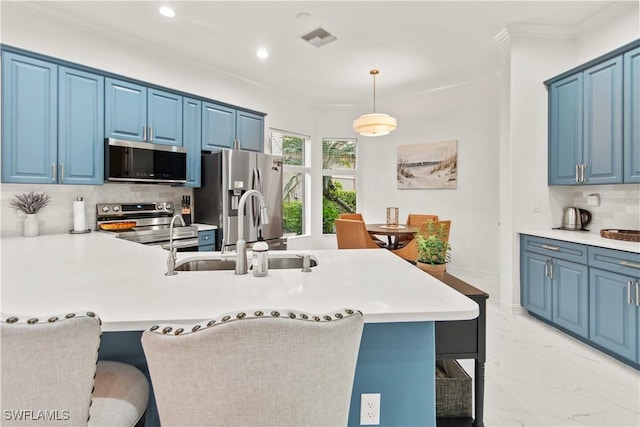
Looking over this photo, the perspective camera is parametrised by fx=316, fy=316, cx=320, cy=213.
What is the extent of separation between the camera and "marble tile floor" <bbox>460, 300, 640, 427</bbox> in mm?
1771

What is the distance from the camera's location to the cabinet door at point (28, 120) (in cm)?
253

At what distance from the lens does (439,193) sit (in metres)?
5.18

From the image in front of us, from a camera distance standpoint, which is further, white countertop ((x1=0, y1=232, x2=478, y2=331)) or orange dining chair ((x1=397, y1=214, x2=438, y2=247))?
orange dining chair ((x1=397, y1=214, x2=438, y2=247))

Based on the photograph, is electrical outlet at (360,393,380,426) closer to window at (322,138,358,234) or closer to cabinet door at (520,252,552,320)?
cabinet door at (520,252,552,320)

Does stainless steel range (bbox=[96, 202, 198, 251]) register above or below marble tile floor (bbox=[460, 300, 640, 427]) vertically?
above

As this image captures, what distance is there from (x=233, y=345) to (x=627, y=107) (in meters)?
3.44

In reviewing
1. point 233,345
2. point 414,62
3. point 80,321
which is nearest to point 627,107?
point 414,62

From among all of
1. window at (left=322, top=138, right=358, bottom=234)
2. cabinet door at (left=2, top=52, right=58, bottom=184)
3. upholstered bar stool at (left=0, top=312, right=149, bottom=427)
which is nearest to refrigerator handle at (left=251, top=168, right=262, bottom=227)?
cabinet door at (left=2, top=52, right=58, bottom=184)

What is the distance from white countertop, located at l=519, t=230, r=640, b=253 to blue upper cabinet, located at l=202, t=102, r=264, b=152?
346 cm

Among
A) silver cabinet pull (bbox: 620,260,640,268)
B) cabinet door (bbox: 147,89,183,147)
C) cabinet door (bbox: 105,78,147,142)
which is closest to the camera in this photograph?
silver cabinet pull (bbox: 620,260,640,268)

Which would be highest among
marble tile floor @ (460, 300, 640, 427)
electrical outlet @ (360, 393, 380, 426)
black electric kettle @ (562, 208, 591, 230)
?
black electric kettle @ (562, 208, 591, 230)

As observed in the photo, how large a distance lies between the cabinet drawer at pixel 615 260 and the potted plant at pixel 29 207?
4.62 metres

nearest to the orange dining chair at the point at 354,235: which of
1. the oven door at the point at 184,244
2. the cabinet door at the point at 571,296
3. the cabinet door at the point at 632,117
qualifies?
the oven door at the point at 184,244

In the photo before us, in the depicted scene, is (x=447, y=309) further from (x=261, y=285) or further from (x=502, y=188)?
(x=502, y=188)
